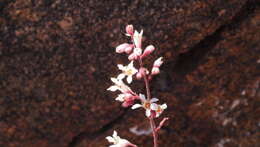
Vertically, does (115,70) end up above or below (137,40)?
above

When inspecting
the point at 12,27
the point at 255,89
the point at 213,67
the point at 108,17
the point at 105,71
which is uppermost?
the point at 12,27

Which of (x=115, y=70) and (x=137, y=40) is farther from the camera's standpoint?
(x=115, y=70)

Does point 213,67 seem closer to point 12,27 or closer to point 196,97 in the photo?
point 196,97

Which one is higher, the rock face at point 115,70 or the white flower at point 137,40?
the rock face at point 115,70

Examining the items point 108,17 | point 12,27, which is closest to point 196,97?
point 108,17

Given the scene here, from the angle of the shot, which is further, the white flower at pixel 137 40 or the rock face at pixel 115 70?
the rock face at pixel 115 70

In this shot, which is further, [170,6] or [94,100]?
[94,100]

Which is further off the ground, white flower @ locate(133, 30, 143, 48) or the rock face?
the rock face

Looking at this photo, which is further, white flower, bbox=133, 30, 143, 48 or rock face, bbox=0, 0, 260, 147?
rock face, bbox=0, 0, 260, 147
